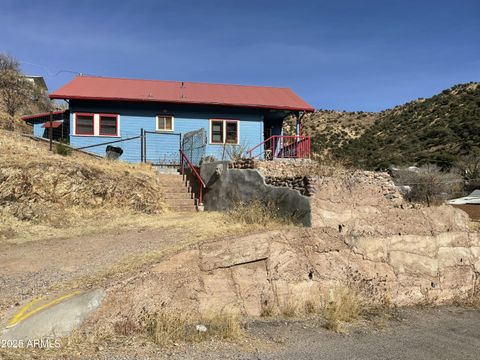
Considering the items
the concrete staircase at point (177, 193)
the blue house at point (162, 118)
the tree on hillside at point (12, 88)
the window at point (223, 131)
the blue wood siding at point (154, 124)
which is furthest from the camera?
the tree on hillside at point (12, 88)

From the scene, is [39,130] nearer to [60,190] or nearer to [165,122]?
[165,122]

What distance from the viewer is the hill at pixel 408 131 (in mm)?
36656

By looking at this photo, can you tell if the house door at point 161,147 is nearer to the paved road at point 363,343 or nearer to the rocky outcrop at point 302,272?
the rocky outcrop at point 302,272

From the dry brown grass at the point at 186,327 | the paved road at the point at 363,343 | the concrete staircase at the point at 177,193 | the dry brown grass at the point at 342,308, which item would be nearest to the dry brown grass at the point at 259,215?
the dry brown grass at the point at 342,308

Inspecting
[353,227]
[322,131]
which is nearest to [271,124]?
[353,227]

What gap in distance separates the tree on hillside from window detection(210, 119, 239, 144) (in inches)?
525

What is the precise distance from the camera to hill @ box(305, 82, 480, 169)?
120 ft

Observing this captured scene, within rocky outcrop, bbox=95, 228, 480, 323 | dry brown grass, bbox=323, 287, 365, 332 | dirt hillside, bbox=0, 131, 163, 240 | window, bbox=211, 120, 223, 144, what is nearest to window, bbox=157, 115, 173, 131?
window, bbox=211, 120, 223, 144

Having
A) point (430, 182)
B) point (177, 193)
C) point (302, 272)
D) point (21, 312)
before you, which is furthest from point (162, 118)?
point (21, 312)

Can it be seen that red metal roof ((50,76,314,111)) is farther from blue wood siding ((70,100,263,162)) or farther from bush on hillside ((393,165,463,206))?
bush on hillside ((393,165,463,206))

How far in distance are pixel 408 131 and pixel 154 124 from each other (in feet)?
115

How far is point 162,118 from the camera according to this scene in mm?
21344

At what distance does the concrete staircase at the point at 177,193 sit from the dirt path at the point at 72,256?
4217 millimetres

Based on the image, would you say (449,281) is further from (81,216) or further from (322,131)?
(322,131)
